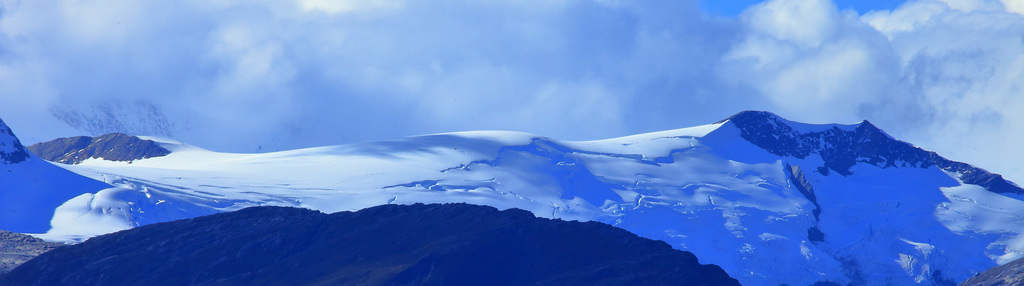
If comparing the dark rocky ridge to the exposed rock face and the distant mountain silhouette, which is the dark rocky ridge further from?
the distant mountain silhouette

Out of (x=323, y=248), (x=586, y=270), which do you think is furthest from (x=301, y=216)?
(x=586, y=270)

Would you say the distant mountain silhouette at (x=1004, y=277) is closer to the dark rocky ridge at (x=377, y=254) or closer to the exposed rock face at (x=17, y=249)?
the dark rocky ridge at (x=377, y=254)

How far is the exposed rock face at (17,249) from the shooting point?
488ft

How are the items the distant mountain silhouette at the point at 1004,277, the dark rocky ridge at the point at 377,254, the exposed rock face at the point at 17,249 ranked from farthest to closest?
the exposed rock face at the point at 17,249 < the distant mountain silhouette at the point at 1004,277 < the dark rocky ridge at the point at 377,254

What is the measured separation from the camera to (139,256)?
144m

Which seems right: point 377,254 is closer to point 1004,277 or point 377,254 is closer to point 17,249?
point 17,249

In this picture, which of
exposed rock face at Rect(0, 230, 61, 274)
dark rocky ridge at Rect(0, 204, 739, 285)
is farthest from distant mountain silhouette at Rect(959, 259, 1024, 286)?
exposed rock face at Rect(0, 230, 61, 274)

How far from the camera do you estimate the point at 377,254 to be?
144 metres

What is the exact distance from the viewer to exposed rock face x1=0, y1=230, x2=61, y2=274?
488 ft

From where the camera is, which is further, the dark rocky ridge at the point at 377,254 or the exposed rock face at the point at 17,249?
the exposed rock face at the point at 17,249

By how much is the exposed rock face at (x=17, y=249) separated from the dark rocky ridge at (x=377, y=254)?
6.08m

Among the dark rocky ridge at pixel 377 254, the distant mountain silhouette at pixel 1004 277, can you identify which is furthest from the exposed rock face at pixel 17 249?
the distant mountain silhouette at pixel 1004 277

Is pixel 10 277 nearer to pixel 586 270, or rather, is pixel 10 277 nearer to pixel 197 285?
pixel 197 285

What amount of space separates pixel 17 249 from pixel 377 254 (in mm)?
36545
